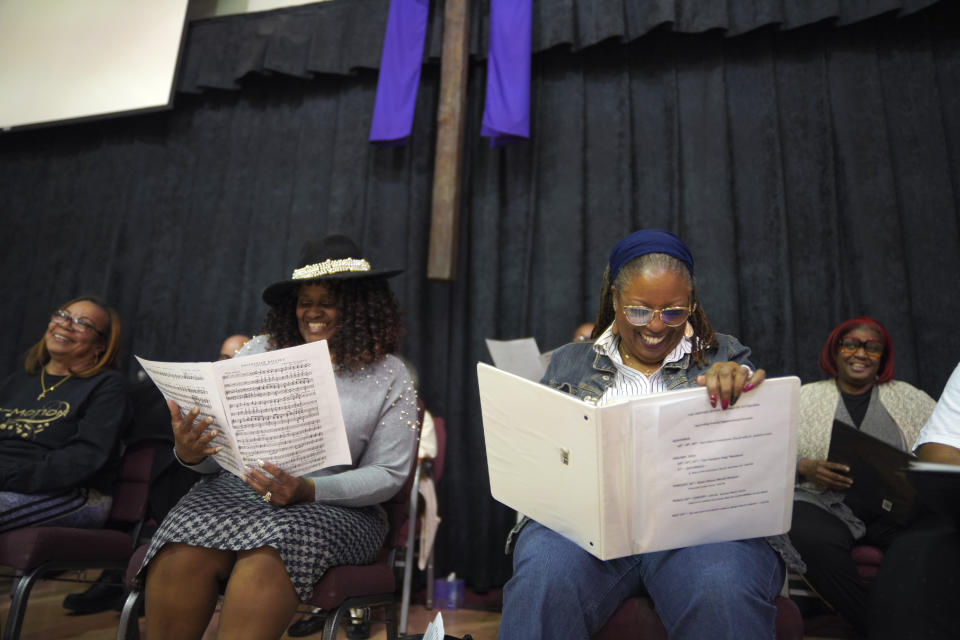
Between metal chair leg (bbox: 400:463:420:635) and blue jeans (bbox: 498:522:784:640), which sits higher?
blue jeans (bbox: 498:522:784:640)

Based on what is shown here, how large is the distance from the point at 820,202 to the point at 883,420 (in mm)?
1250

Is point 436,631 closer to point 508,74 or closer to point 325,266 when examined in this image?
point 325,266

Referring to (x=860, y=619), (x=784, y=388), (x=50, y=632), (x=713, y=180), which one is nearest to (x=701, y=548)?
(x=784, y=388)

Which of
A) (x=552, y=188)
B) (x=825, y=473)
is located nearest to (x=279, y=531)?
(x=825, y=473)

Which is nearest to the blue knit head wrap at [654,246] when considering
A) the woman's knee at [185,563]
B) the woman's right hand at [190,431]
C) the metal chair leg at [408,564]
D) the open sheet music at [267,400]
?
the open sheet music at [267,400]

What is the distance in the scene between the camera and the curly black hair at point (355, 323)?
72.0 inches

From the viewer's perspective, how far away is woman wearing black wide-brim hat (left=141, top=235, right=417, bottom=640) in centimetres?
135

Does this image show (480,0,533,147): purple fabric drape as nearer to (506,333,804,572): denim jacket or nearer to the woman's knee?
(506,333,804,572): denim jacket

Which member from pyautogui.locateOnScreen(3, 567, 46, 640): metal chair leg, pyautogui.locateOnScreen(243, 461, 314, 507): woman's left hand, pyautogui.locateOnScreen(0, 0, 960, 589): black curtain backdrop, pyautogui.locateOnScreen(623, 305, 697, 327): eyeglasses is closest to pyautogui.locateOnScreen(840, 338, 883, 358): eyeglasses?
pyautogui.locateOnScreen(0, 0, 960, 589): black curtain backdrop

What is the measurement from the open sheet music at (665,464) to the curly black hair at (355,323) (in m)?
0.72

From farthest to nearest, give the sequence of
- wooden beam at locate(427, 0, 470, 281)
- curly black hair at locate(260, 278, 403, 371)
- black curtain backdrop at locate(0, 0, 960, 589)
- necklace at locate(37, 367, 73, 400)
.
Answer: black curtain backdrop at locate(0, 0, 960, 589)
wooden beam at locate(427, 0, 470, 281)
necklace at locate(37, 367, 73, 400)
curly black hair at locate(260, 278, 403, 371)

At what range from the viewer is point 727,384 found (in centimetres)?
111

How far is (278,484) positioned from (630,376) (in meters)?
0.84

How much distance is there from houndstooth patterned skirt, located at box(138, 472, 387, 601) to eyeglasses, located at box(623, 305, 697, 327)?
31.8 inches
